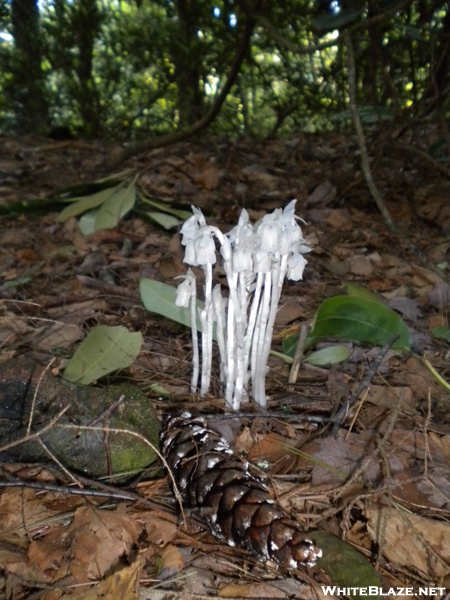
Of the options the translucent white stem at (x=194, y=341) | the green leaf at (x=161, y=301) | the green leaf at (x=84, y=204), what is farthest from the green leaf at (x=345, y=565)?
the green leaf at (x=84, y=204)

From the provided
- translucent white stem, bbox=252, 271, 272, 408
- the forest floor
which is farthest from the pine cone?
translucent white stem, bbox=252, 271, 272, 408

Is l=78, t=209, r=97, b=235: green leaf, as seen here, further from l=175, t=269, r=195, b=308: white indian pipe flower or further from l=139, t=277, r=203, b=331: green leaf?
l=175, t=269, r=195, b=308: white indian pipe flower

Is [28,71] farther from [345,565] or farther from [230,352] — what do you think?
[345,565]

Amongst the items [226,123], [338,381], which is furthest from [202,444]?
[226,123]

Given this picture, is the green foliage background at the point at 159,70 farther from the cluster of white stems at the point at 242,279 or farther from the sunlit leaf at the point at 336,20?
the cluster of white stems at the point at 242,279

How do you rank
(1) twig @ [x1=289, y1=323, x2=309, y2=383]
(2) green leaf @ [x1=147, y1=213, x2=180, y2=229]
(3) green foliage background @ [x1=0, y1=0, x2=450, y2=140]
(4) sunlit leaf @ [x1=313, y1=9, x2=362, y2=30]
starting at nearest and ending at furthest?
(1) twig @ [x1=289, y1=323, x2=309, y2=383] < (4) sunlit leaf @ [x1=313, y1=9, x2=362, y2=30] < (2) green leaf @ [x1=147, y1=213, x2=180, y2=229] < (3) green foliage background @ [x1=0, y1=0, x2=450, y2=140]

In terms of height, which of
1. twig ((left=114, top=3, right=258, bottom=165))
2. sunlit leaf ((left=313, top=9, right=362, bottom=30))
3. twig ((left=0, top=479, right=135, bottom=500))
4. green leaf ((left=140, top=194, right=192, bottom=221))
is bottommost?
twig ((left=0, top=479, right=135, bottom=500))
